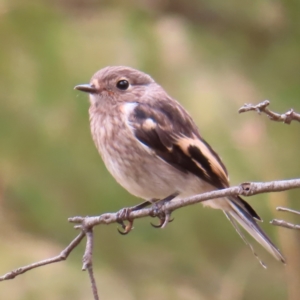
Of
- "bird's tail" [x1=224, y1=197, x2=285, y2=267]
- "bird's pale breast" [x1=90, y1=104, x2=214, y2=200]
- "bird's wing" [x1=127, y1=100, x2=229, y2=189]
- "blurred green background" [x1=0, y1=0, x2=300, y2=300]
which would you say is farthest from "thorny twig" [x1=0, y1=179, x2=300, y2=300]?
"blurred green background" [x1=0, y1=0, x2=300, y2=300]

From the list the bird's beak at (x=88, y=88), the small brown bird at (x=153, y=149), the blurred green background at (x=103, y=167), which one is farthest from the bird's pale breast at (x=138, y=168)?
the blurred green background at (x=103, y=167)

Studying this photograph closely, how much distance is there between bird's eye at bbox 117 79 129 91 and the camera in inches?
88.0

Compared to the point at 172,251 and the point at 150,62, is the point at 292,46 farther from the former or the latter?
the point at 172,251

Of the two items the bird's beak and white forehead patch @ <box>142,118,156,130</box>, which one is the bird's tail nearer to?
white forehead patch @ <box>142,118,156,130</box>

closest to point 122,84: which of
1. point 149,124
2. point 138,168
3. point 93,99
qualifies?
point 93,99

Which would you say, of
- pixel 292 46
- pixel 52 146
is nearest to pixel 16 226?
pixel 52 146

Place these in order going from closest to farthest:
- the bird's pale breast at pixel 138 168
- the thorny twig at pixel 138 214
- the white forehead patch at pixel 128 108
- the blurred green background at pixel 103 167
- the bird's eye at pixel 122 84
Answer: the thorny twig at pixel 138 214, the bird's pale breast at pixel 138 168, the white forehead patch at pixel 128 108, the bird's eye at pixel 122 84, the blurred green background at pixel 103 167

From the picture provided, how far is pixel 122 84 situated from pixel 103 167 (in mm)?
877

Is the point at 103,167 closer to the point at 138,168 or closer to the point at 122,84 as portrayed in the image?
the point at 122,84

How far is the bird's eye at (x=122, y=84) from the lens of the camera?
88.0 inches

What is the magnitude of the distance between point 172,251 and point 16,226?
704 millimetres

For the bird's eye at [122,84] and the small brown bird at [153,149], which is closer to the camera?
the small brown bird at [153,149]

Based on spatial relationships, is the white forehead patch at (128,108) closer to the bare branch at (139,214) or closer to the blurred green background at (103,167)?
the bare branch at (139,214)

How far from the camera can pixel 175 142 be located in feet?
6.87
